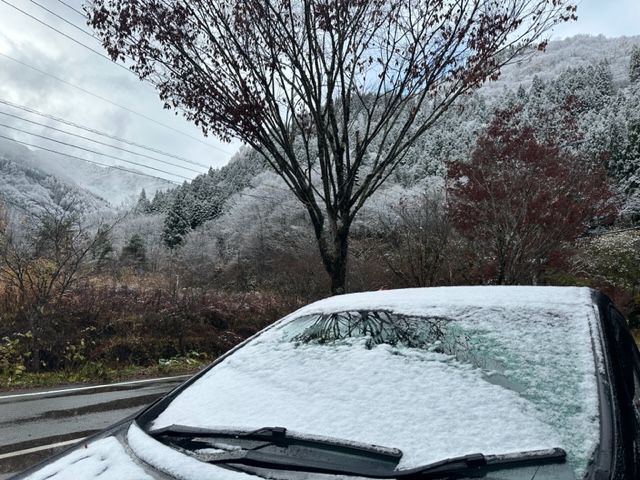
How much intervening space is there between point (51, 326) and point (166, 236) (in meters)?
43.7

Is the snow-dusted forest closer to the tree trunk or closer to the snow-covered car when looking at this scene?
the tree trunk

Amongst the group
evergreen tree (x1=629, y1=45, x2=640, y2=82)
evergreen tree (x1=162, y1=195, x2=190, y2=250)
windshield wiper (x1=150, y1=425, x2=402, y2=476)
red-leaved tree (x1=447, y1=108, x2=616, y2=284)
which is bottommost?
windshield wiper (x1=150, y1=425, x2=402, y2=476)

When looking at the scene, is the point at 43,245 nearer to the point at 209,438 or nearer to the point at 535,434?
the point at 209,438

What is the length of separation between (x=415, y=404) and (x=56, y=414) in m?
6.60

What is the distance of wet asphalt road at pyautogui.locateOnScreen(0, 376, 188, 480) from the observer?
16.2ft

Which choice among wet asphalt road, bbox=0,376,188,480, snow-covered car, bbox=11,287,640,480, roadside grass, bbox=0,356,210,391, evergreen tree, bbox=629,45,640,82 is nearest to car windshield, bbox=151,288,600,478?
snow-covered car, bbox=11,287,640,480

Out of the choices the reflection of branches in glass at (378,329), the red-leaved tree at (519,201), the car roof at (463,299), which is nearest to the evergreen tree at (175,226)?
the red-leaved tree at (519,201)

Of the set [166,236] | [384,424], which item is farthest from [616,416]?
[166,236]

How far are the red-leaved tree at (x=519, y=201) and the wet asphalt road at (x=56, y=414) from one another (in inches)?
259

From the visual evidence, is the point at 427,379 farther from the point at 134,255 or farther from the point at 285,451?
the point at 134,255

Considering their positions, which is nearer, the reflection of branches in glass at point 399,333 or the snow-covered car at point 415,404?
the snow-covered car at point 415,404

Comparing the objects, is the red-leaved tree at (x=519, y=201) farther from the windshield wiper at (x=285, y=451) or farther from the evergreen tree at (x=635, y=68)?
the evergreen tree at (x=635, y=68)

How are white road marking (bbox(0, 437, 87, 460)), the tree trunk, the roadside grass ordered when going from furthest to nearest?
the roadside grass → the tree trunk → white road marking (bbox(0, 437, 87, 460))

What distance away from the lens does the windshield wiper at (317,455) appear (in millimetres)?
1237
